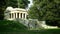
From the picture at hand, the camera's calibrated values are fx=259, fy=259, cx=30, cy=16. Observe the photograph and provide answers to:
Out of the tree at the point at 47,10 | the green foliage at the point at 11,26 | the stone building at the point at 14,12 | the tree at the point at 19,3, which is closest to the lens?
the green foliage at the point at 11,26

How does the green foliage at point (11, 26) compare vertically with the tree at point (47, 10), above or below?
below

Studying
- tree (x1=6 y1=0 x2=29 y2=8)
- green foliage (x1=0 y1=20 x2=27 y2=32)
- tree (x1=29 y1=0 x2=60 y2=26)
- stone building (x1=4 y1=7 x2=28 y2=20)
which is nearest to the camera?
green foliage (x1=0 y1=20 x2=27 y2=32)

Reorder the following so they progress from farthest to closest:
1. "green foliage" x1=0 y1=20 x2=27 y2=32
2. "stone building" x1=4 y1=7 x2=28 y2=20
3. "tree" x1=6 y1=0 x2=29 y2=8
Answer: "tree" x1=6 y1=0 x2=29 y2=8 < "stone building" x1=4 y1=7 x2=28 y2=20 < "green foliage" x1=0 y1=20 x2=27 y2=32

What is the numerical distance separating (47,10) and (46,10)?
286 mm

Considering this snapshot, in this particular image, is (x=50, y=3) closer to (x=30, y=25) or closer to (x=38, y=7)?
(x=38, y=7)

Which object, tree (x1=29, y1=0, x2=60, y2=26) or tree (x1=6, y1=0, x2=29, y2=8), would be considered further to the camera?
tree (x1=6, y1=0, x2=29, y2=8)

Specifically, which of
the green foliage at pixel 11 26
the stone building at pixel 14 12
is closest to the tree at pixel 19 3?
the stone building at pixel 14 12

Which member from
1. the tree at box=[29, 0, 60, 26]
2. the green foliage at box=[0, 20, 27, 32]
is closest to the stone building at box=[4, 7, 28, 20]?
the tree at box=[29, 0, 60, 26]

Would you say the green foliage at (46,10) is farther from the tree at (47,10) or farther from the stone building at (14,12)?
the stone building at (14,12)

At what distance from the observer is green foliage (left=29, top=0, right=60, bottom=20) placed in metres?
67.9

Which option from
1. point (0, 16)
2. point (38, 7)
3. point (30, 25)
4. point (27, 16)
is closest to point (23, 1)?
point (27, 16)

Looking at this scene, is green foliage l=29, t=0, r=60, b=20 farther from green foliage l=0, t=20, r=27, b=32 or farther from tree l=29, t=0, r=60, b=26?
green foliage l=0, t=20, r=27, b=32

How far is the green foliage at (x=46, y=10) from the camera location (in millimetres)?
67938

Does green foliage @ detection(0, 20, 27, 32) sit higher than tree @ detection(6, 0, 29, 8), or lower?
lower
